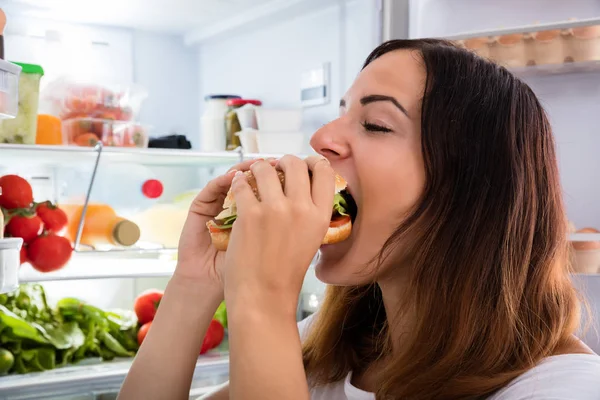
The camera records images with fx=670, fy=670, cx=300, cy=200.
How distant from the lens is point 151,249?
1976 mm

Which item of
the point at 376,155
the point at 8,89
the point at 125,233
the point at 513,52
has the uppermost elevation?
the point at 513,52

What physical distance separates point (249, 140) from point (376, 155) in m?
1.28

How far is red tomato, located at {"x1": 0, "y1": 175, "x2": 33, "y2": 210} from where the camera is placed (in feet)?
5.74

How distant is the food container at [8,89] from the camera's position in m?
1.13

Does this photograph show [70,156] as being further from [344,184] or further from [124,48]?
[344,184]

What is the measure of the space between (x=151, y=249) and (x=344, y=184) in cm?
109

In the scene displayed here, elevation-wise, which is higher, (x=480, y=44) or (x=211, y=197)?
(x=480, y=44)

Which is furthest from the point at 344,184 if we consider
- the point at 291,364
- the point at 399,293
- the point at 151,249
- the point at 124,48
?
the point at 124,48

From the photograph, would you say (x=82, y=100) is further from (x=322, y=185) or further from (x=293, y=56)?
(x=322, y=185)

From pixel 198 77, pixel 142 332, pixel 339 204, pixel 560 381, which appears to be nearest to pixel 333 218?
pixel 339 204

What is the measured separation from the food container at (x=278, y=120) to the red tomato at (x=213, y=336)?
0.66 m

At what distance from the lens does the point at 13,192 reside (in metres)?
1.75

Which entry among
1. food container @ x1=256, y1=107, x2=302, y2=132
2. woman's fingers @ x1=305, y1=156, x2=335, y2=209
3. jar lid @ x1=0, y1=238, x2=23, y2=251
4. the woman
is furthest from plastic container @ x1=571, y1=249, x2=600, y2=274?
jar lid @ x1=0, y1=238, x2=23, y2=251

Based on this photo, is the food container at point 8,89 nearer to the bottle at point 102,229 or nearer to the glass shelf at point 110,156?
the glass shelf at point 110,156
